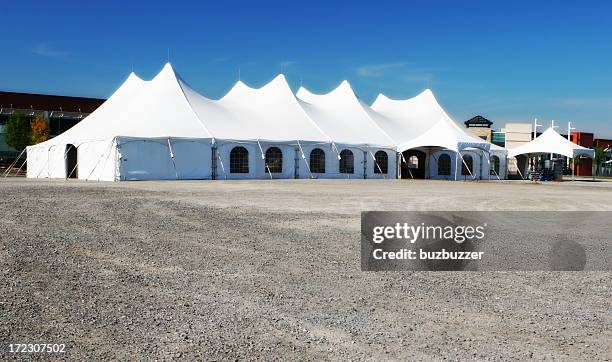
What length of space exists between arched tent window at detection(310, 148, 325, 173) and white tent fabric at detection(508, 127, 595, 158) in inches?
466

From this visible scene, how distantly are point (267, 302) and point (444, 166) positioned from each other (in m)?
27.2

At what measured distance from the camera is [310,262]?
5582mm

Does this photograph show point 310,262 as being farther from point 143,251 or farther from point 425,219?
point 425,219

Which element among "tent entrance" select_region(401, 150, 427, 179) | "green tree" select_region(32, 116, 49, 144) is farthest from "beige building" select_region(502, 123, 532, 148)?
"green tree" select_region(32, 116, 49, 144)

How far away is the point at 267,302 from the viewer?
4.12m

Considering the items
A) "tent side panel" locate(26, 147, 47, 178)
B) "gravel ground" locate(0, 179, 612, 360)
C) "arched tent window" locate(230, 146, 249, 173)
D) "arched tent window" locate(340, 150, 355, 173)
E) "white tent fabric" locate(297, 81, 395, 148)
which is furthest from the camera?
"white tent fabric" locate(297, 81, 395, 148)

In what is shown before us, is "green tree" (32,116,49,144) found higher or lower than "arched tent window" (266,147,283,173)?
higher

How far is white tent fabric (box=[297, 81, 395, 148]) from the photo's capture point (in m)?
27.9

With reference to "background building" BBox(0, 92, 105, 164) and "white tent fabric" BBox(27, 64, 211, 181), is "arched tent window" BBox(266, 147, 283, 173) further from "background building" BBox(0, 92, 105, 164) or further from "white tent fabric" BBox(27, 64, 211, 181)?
"background building" BBox(0, 92, 105, 164)

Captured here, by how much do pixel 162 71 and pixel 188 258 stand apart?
2259 cm

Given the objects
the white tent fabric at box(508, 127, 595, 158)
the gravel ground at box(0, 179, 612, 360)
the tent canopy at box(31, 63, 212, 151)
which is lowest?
the gravel ground at box(0, 179, 612, 360)

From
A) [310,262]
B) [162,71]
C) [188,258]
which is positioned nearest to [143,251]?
[188,258]

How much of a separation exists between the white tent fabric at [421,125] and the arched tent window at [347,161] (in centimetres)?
269

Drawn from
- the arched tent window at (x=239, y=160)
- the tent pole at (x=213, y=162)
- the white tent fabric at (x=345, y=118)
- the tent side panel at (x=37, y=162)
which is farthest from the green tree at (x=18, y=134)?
the arched tent window at (x=239, y=160)
